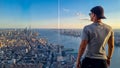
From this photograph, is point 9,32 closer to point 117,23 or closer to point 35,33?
point 35,33

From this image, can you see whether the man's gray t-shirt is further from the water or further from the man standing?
the water

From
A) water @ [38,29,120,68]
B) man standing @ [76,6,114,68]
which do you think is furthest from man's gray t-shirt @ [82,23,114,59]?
water @ [38,29,120,68]

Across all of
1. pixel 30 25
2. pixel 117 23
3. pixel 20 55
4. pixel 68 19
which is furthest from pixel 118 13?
pixel 20 55

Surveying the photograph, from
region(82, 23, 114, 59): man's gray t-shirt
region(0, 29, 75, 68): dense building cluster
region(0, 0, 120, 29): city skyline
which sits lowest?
region(0, 29, 75, 68): dense building cluster

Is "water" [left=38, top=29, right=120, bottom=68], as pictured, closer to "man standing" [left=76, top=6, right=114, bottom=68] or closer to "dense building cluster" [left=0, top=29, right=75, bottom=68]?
"dense building cluster" [left=0, top=29, right=75, bottom=68]

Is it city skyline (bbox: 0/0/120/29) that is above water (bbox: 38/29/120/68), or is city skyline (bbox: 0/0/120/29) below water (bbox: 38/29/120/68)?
above

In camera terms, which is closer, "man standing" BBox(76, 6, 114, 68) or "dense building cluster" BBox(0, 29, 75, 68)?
"man standing" BBox(76, 6, 114, 68)
